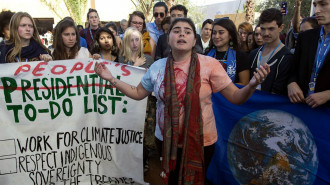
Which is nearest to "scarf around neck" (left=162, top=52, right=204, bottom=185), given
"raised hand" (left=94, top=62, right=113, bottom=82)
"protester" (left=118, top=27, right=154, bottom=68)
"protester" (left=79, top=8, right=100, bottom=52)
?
"raised hand" (left=94, top=62, right=113, bottom=82)

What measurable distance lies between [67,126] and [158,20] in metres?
2.84

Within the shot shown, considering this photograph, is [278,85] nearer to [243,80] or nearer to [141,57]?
[243,80]

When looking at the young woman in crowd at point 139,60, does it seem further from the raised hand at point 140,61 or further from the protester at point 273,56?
the protester at point 273,56

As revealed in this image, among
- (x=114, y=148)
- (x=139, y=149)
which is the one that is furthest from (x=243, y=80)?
(x=114, y=148)

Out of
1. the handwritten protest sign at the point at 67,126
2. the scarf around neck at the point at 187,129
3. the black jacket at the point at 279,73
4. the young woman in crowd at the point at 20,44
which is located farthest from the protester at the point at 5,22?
the black jacket at the point at 279,73

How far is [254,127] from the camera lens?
2615mm

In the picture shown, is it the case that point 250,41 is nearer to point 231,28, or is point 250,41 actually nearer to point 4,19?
point 231,28

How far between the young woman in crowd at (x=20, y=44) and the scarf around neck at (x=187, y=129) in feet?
6.44

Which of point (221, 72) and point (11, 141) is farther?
point (11, 141)

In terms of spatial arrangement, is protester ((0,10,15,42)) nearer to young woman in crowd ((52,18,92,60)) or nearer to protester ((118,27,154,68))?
young woman in crowd ((52,18,92,60))

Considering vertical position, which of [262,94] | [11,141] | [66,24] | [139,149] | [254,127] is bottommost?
[139,149]

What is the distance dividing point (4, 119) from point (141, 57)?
6.23ft

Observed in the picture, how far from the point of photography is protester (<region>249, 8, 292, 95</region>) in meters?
2.60

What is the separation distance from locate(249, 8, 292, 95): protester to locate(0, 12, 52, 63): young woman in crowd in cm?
253
